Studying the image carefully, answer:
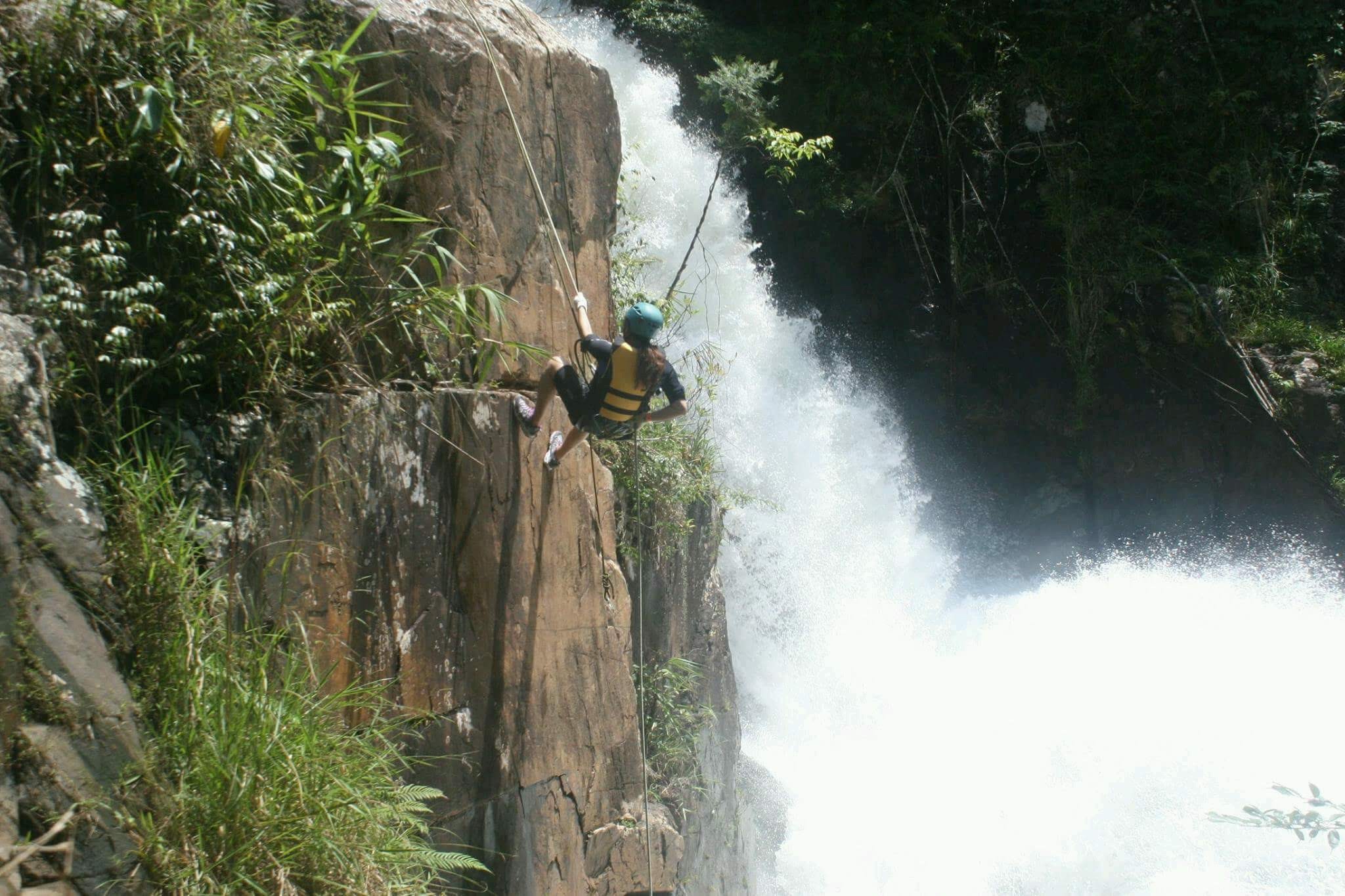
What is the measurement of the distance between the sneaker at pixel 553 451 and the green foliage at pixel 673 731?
176 centimetres

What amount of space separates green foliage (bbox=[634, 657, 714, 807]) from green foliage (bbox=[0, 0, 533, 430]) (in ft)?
9.86

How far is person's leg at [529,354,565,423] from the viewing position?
14.1ft

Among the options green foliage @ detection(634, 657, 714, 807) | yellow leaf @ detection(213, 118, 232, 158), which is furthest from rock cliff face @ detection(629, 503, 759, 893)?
yellow leaf @ detection(213, 118, 232, 158)

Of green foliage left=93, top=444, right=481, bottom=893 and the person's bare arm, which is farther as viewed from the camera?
the person's bare arm

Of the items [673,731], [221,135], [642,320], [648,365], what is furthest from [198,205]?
[673,731]

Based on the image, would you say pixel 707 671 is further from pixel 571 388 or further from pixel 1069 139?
pixel 1069 139

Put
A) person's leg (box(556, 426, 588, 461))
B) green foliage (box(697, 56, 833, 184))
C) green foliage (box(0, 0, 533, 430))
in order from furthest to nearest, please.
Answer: green foliage (box(697, 56, 833, 184)) < person's leg (box(556, 426, 588, 461)) < green foliage (box(0, 0, 533, 430))

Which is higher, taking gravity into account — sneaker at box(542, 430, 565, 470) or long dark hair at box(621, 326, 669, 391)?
long dark hair at box(621, 326, 669, 391)

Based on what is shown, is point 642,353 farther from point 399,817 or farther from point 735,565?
point 735,565

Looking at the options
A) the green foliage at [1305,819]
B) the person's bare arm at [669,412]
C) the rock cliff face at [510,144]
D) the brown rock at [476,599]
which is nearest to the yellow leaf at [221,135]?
the brown rock at [476,599]

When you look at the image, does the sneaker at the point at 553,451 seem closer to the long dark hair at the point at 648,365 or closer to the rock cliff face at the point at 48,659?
the long dark hair at the point at 648,365

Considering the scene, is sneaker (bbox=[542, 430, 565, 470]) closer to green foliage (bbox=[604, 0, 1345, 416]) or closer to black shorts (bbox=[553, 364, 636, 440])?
black shorts (bbox=[553, 364, 636, 440])

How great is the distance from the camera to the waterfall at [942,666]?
9430mm

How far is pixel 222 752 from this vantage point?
249cm
